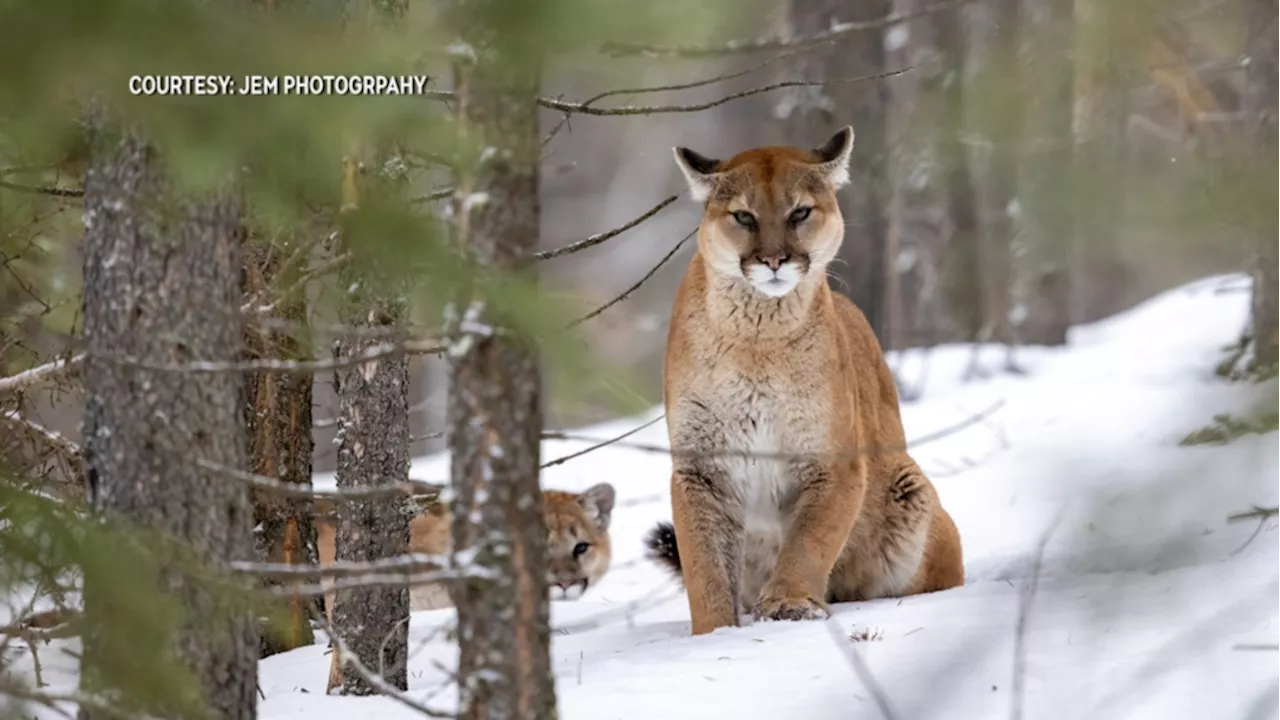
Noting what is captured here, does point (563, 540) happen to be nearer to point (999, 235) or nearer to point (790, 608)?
point (790, 608)

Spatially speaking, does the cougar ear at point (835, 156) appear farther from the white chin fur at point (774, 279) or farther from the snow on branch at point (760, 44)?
the snow on branch at point (760, 44)

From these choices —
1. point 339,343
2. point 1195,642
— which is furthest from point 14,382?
point 1195,642

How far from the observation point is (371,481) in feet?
18.5

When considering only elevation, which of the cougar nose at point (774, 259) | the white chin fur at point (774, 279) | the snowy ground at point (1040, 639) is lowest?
the snowy ground at point (1040, 639)

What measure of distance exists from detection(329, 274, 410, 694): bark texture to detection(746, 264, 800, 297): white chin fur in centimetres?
161

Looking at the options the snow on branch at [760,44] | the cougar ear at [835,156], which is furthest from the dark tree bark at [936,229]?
the snow on branch at [760,44]

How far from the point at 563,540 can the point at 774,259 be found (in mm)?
3108

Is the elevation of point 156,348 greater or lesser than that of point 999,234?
lesser

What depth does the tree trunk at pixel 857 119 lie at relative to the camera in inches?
466

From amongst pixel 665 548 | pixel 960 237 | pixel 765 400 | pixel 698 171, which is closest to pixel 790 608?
pixel 765 400

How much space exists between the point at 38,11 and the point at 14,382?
2.20 metres

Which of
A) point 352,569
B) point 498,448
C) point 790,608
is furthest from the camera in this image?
point 790,608

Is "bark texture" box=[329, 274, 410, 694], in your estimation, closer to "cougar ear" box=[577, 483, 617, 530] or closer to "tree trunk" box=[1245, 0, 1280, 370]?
"cougar ear" box=[577, 483, 617, 530]

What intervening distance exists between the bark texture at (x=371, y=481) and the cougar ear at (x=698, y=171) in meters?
1.77
